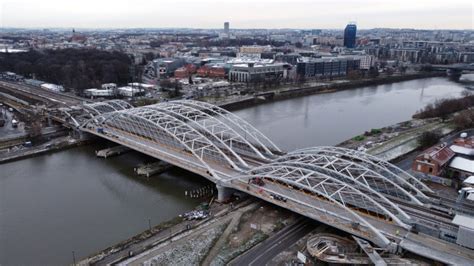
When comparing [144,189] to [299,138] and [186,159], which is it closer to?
[186,159]

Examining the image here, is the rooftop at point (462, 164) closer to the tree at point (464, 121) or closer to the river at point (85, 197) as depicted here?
the river at point (85, 197)

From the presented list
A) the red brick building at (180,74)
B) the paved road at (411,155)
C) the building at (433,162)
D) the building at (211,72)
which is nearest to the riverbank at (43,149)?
the paved road at (411,155)

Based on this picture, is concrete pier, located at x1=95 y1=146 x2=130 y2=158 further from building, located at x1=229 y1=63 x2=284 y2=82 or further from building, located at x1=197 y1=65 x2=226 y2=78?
building, located at x1=197 y1=65 x2=226 y2=78

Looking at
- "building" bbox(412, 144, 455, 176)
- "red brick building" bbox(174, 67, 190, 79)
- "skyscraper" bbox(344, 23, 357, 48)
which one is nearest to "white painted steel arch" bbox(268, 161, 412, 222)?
"building" bbox(412, 144, 455, 176)

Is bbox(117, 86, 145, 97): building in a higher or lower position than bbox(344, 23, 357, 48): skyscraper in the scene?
lower

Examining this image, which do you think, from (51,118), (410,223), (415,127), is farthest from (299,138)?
(51,118)

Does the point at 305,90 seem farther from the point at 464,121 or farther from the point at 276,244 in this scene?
the point at 276,244
